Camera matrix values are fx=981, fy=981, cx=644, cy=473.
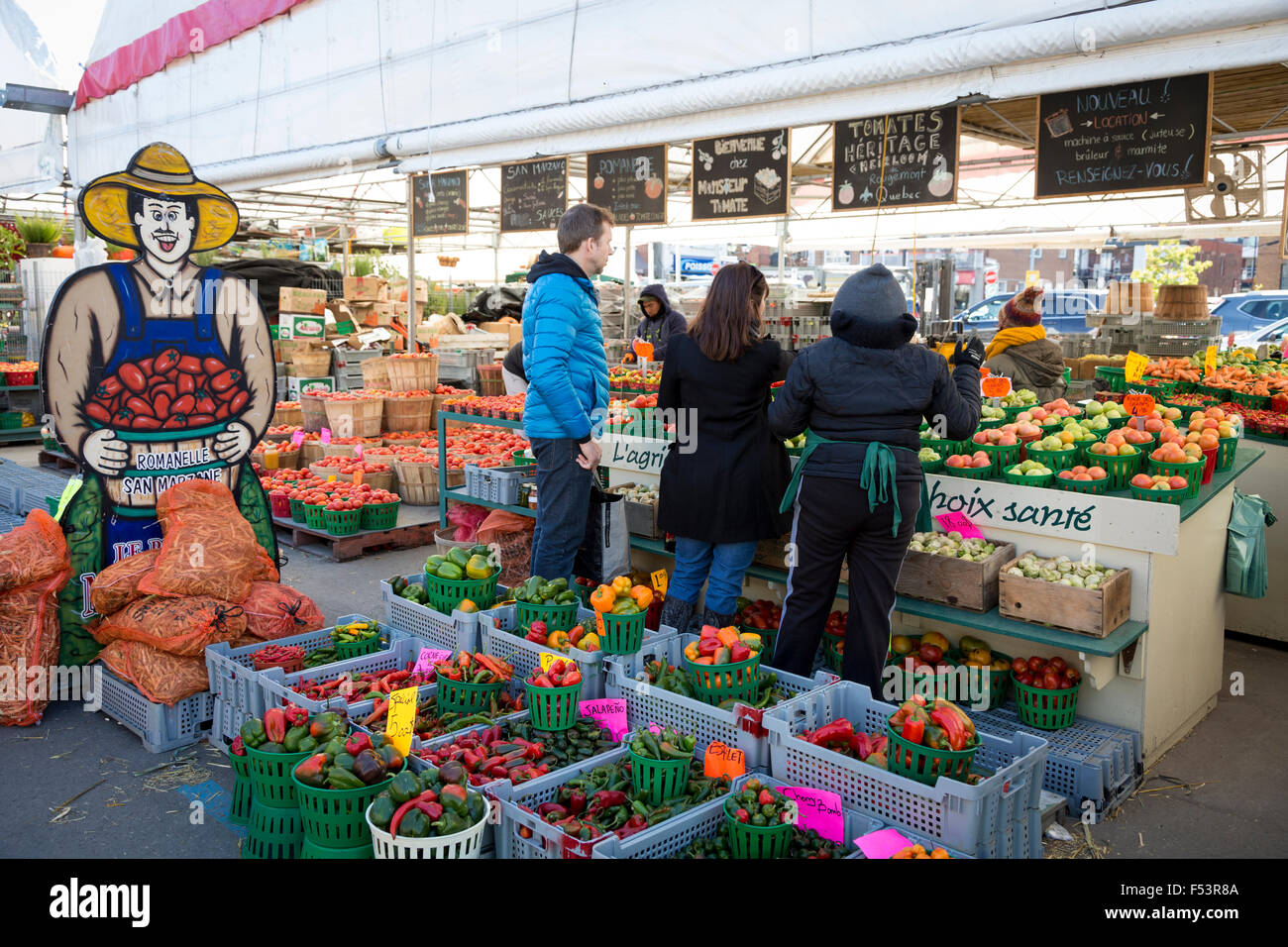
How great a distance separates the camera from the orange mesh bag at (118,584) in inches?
175

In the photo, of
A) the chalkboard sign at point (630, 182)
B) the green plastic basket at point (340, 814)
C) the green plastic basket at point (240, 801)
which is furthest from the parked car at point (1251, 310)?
the green plastic basket at point (340, 814)

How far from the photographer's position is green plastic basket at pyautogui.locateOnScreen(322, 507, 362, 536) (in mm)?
7430

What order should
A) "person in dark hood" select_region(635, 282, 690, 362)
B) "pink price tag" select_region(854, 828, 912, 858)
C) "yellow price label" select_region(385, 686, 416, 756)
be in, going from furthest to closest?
"person in dark hood" select_region(635, 282, 690, 362) → "yellow price label" select_region(385, 686, 416, 756) → "pink price tag" select_region(854, 828, 912, 858)

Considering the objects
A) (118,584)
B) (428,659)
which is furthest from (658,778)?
(118,584)

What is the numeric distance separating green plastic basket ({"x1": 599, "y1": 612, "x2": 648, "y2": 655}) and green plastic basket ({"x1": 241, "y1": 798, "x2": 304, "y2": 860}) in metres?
1.28

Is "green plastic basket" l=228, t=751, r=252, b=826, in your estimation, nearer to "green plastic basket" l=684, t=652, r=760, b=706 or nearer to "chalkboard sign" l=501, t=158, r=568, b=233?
"green plastic basket" l=684, t=652, r=760, b=706

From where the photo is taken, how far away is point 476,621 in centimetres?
425

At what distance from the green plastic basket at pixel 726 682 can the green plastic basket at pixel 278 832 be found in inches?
55.8

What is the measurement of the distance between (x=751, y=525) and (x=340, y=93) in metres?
7.58

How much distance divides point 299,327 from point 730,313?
364 inches

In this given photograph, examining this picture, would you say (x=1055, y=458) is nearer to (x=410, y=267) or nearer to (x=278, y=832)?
(x=278, y=832)

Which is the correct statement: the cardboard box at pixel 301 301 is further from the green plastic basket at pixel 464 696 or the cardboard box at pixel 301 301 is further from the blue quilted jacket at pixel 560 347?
the green plastic basket at pixel 464 696

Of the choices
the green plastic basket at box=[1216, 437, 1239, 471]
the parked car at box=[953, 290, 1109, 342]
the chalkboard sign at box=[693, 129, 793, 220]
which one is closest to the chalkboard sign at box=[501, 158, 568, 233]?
the chalkboard sign at box=[693, 129, 793, 220]

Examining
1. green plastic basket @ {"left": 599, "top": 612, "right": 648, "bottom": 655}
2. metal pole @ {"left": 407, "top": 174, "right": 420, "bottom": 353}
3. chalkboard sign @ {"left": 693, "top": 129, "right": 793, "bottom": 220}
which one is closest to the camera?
green plastic basket @ {"left": 599, "top": 612, "right": 648, "bottom": 655}
